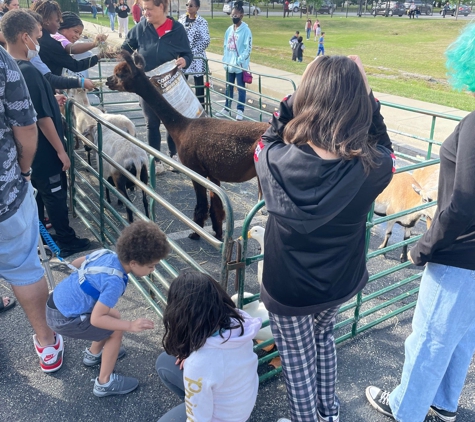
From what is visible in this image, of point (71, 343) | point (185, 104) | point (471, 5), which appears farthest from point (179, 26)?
point (471, 5)

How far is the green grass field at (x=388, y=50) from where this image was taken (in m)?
13.3

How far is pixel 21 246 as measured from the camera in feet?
8.63

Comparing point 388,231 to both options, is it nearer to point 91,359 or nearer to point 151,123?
point 91,359

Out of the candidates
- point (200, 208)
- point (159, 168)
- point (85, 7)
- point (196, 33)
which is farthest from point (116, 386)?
point (85, 7)

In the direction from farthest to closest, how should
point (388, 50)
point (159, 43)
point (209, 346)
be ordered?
1. point (388, 50)
2. point (159, 43)
3. point (209, 346)

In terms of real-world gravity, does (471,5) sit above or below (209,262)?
above

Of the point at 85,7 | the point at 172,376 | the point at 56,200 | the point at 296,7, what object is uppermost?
the point at 296,7

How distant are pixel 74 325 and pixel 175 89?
362 centimetres

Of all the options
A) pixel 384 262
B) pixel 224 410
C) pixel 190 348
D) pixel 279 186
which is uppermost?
pixel 279 186

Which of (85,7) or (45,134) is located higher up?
(85,7)

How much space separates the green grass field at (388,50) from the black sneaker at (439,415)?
6.98 ft

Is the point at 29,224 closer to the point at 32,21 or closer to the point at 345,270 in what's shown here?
the point at 32,21

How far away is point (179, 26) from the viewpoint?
19.0 feet

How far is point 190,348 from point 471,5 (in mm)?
57828
